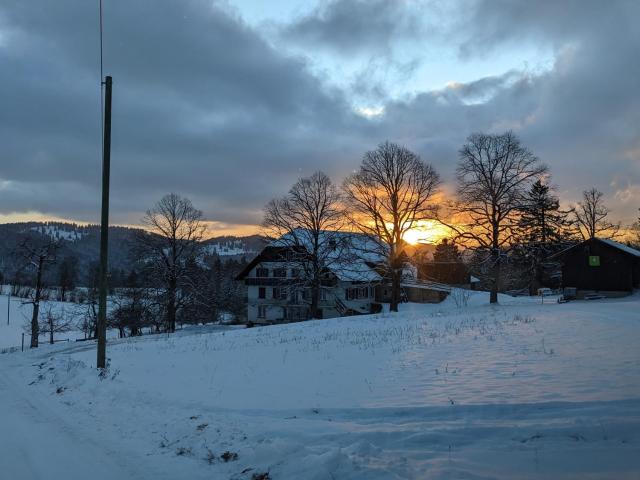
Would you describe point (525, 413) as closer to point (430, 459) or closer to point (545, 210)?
point (430, 459)

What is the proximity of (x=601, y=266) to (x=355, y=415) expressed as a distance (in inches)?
1547

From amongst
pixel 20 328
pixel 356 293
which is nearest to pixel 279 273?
pixel 356 293

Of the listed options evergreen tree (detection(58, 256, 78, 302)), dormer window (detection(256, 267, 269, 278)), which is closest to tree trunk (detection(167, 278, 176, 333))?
dormer window (detection(256, 267, 269, 278))

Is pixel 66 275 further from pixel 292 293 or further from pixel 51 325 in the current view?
pixel 292 293

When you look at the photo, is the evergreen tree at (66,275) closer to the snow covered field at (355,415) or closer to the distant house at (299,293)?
the distant house at (299,293)

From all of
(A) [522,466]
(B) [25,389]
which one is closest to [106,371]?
(B) [25,389]

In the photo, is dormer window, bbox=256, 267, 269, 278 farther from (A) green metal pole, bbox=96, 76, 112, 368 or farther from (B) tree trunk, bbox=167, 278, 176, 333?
(A) green metal pole, bbox=96, 76, 112, 368

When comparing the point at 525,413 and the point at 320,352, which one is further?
the point at 320,352

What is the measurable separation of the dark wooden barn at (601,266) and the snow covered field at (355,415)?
2874 cm

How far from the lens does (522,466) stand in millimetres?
5340

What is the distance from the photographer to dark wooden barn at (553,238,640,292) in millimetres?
37250

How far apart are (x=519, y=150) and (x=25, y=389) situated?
32914 millimetres

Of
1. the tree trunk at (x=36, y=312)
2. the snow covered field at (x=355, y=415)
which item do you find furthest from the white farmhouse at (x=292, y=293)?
the snow covered field at (x=355, y=415)

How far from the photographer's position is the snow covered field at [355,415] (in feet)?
18.8
